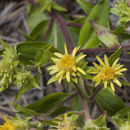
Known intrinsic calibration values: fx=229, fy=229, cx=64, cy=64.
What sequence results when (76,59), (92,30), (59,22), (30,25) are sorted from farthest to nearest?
(30,25) → (59,22) → (92,30) → (76,59)

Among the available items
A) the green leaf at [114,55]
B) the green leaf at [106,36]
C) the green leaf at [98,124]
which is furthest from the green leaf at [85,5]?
the green leaf at [98,124]

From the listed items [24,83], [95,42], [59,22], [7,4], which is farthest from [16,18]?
[24,83]

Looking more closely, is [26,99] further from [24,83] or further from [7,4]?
[7,4]

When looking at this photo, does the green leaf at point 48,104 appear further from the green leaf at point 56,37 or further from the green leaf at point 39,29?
the green leaf at point 39,29

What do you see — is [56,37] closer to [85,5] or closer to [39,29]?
[39,29]

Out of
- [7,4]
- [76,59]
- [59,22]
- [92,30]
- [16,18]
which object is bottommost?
[76,59]

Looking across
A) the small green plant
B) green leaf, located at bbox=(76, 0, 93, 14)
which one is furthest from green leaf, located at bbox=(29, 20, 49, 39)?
green leaf, located at bbox=(76, 0, 93, 14)

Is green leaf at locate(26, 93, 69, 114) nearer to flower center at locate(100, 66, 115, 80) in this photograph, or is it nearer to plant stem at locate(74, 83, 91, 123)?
plant stem at locate(74, 83, 91, 123)
